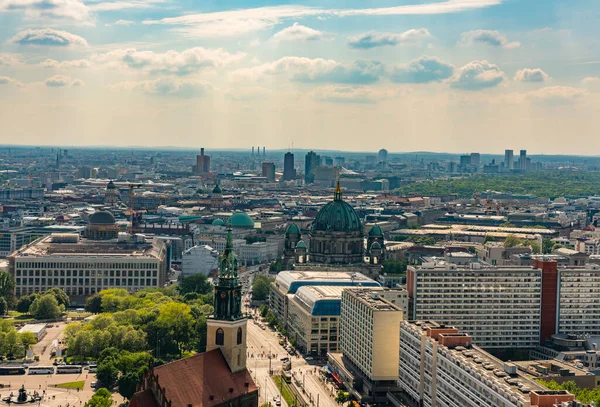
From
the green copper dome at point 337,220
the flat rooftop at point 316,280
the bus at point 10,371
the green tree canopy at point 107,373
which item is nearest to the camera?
the green tree canopy at point 107,373

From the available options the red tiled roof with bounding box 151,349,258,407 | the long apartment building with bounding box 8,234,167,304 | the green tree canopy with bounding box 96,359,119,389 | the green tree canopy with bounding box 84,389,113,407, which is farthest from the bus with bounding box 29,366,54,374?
the long apartment building with bounding box 8,234,167,304

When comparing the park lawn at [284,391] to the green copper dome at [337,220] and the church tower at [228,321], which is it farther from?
the green copper dome at [337,220]

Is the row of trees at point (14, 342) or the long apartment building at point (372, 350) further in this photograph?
the row of trees at point (14, 342)

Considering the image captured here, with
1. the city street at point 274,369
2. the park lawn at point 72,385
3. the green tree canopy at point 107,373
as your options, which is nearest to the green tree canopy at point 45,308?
the city street at point 274,369

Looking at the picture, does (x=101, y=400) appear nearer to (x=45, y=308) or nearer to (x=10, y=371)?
(x=10, y=371)

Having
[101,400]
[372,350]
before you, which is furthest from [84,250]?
[101,400]
